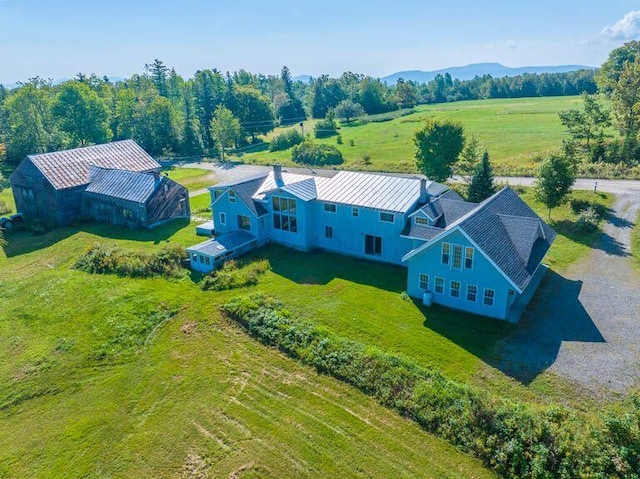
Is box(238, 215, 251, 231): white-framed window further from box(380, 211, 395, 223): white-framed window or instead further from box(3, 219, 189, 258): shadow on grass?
box(380, 211, 395, 223): white-framed window

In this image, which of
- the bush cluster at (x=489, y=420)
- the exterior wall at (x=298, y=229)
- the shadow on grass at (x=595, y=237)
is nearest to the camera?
the bush cluster at (x=489, y=420)

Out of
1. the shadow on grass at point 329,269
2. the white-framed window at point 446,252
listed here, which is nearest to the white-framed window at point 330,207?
the shadow on grass at point 329,269

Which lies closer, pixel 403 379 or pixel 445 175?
pixel 403 379

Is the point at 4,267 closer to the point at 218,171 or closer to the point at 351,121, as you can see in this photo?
the point at 218,171

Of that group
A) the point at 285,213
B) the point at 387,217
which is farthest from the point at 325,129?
the point at 387,217

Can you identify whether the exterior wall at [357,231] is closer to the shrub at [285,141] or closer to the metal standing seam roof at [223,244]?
the metal standing seam roof at [223,244]

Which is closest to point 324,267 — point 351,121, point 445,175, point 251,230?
point 251,230

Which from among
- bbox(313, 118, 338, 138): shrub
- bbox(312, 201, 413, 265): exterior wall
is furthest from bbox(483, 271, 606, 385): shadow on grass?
bbox(313, 118, 338, 138): shrub
